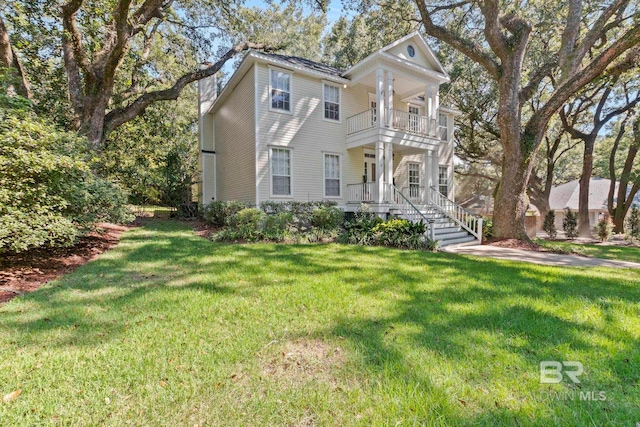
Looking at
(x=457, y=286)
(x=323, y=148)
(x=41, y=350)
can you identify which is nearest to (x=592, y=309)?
(x=457, y=286)

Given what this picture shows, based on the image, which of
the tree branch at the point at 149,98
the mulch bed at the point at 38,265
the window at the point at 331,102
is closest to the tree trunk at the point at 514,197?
the window at the point at 331,102

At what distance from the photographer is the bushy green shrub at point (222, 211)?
10492 millimetres

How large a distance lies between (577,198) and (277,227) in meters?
37.0

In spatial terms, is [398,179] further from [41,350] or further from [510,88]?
[41,350]

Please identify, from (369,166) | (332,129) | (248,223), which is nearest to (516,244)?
(369,166)

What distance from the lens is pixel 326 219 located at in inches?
405

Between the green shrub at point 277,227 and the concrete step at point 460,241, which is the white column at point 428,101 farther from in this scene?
the green shrub at point 277,227

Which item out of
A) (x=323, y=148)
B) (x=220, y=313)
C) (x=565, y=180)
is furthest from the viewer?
(x=565, y=180)

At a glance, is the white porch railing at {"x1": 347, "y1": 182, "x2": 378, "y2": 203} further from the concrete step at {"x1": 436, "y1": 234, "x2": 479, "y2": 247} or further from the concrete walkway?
the concrete walkway

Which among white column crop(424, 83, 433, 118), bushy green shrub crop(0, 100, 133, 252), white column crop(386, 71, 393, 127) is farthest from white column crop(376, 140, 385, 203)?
bushy green shrub crop(0, 100, 133, 252)

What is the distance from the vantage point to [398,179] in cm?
1518

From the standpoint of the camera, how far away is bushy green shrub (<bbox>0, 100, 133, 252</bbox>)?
450cm

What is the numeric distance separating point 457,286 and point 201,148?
1587cm

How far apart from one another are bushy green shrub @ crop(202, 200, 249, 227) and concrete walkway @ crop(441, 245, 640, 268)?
715cm
